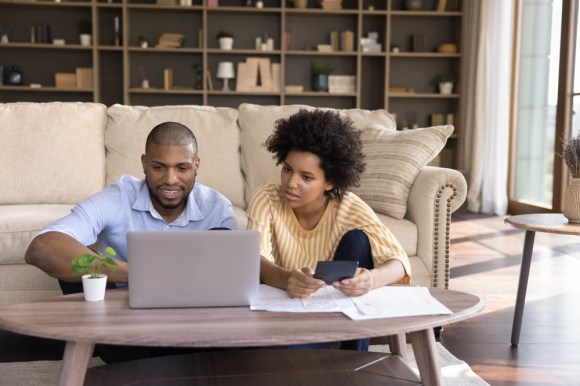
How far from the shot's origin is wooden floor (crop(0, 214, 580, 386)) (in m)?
2.37

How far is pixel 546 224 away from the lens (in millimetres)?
2395

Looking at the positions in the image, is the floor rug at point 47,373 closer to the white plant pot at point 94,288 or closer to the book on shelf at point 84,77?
the white plant pot at point 94,288

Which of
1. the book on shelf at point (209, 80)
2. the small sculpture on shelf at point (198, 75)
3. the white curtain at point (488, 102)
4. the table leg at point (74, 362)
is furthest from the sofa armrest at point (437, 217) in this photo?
the small sculpture on shelf at point (198, 75)

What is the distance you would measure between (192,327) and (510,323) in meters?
1.98

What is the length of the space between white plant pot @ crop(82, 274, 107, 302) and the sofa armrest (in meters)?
1.50

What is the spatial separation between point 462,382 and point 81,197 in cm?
178

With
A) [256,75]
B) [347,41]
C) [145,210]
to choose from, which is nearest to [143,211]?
[145,210]

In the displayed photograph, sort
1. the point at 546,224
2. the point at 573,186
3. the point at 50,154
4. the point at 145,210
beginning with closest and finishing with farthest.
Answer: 1. the point at 145,210
2. the point at 546,224
3. the point at 573,186
4. the point at 50,154

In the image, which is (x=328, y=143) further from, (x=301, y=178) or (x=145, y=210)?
(x=145, y=210)

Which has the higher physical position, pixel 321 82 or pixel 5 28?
pixel 5 28

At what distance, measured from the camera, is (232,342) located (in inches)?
49.0

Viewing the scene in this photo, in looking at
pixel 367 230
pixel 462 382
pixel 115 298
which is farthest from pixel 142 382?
pixel 462 382

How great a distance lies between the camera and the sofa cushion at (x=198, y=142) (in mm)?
3113

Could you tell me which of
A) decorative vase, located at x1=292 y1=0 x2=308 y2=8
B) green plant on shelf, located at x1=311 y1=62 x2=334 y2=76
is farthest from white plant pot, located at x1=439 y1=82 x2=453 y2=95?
decorative vase, located at x1=292 y1=0 x2=308 y2=8
